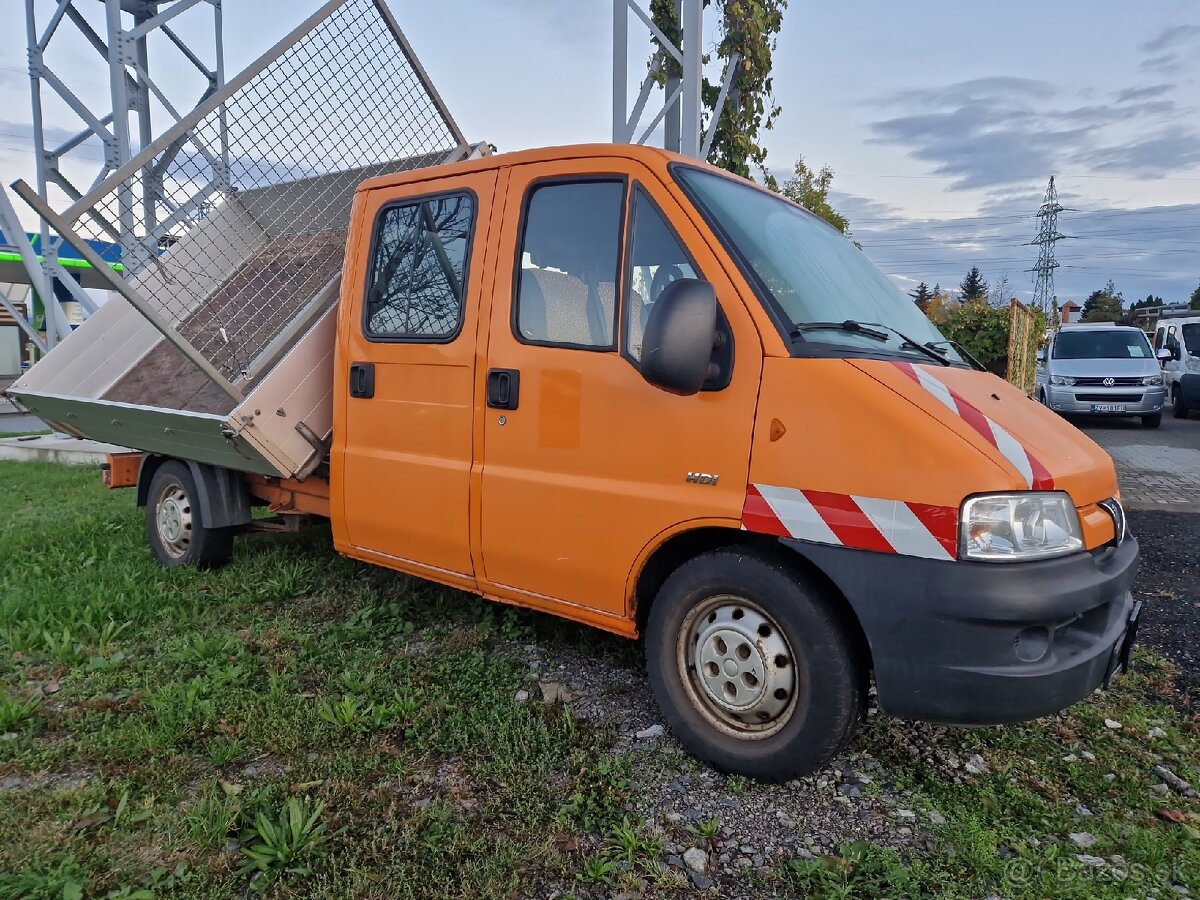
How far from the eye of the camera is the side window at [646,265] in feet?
10.00

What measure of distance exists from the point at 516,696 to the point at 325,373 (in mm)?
2017

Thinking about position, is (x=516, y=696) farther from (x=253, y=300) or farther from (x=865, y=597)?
(x=253, y=300)

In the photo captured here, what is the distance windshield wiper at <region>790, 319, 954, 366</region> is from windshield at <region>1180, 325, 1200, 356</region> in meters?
18.1

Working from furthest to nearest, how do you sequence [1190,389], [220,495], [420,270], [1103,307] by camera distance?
[1103,307]
[1190,389]
[220,495]
[420,270]

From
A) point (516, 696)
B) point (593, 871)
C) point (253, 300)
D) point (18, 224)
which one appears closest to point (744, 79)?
point (253, 300)

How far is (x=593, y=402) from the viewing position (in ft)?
10.4

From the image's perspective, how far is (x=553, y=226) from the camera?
344cm

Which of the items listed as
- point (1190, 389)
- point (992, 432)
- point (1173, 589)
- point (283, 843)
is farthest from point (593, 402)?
point (1190, 389)

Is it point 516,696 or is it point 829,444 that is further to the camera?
point 516,696

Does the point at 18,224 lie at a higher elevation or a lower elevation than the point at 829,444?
higher

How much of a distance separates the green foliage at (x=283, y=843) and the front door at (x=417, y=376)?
1.29m

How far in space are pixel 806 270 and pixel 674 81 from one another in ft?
18.3

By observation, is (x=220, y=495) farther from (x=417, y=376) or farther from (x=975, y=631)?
(x=975, y=631)

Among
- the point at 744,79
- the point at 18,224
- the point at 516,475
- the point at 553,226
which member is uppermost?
the point at 744,79
